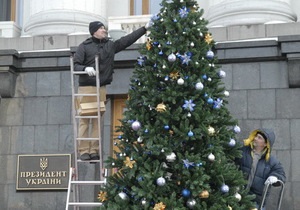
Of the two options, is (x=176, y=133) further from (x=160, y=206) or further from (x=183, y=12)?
(x=183, y=12)

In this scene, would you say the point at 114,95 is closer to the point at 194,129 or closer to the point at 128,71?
the point at 128,71

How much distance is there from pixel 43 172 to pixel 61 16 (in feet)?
11.0

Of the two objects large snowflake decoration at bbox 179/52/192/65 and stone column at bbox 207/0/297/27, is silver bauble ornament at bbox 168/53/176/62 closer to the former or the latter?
large snowflake decoration at bbox 179/52/192/65

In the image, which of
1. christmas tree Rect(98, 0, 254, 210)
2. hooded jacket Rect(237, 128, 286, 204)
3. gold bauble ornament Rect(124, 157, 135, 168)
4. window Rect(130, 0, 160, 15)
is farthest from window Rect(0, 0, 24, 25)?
hooded jacket Rect(237, 128, 286, 204)

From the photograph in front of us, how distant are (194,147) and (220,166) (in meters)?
0.41

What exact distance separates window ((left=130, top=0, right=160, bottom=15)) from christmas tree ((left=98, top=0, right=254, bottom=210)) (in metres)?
6.32

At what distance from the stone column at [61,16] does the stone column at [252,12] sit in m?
2.70

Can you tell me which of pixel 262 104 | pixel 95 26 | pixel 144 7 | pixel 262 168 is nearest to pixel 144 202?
pixel 262 168

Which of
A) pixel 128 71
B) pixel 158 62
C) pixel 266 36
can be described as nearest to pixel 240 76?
pixel 266 36

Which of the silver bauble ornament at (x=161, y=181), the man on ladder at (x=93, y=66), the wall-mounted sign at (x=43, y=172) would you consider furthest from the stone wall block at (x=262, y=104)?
the silver bauble ornament at (x=161, y=181)

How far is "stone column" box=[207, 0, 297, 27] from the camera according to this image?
43.2 ft

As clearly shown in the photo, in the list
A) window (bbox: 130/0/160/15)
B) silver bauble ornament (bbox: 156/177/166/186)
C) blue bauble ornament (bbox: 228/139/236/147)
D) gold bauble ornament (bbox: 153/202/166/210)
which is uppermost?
window (bbox: 130/0/160/15)

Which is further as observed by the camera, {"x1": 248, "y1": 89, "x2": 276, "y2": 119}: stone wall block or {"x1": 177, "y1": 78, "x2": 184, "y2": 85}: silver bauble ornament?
{"x1": 248, "y1": 89, "x2": 276, "y2": 119}: stone wall block

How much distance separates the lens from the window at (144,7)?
600 inches
